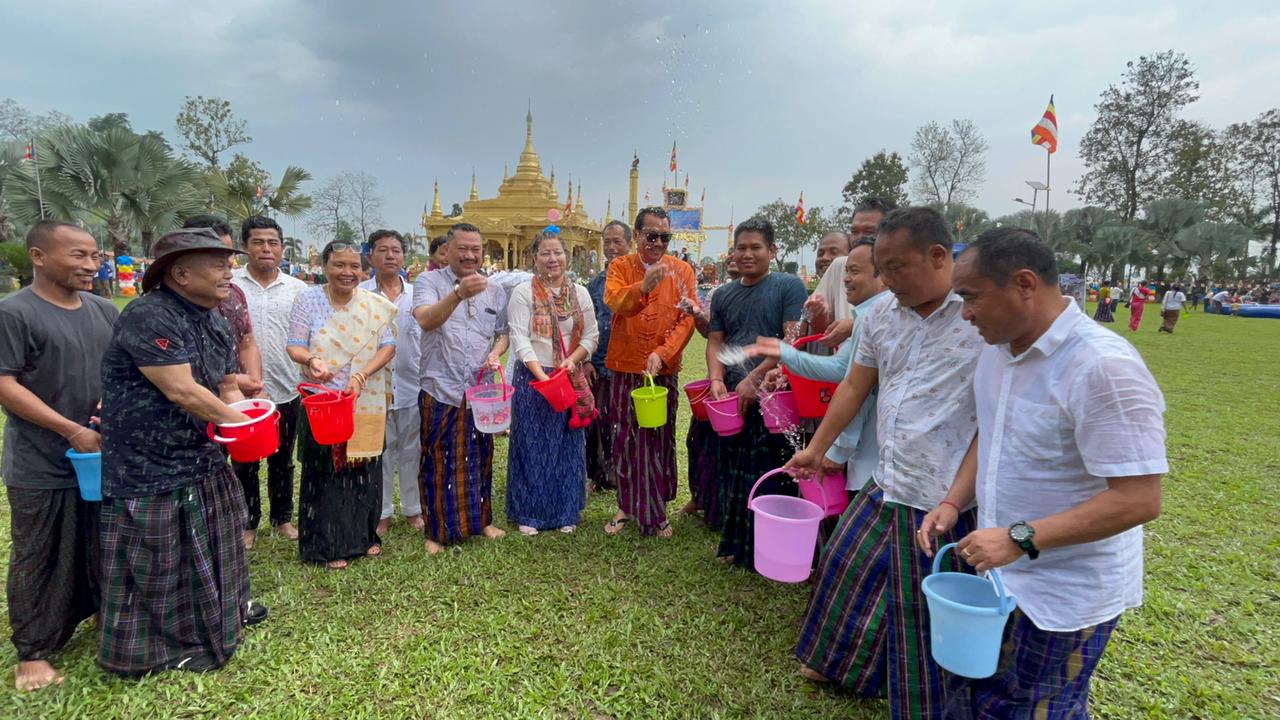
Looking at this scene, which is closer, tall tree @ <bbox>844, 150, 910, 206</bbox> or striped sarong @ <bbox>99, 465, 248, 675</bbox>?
striped sarong @ <bbox>99, 465, 248, 675</bbox>

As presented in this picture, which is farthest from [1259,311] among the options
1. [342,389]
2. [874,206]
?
[342,389]

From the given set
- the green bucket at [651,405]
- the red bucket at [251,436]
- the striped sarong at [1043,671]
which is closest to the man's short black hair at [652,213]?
the green bucket at [651,405]

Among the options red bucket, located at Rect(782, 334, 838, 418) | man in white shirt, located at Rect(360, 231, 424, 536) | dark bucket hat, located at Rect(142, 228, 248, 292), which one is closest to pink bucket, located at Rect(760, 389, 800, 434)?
red bucket, located at Rect(782, 334, 838, 418)

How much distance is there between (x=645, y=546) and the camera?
12.6 feet

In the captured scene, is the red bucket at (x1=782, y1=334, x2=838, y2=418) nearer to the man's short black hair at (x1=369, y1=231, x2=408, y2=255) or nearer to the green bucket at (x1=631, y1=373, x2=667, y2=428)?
the green bucket at (x1=631, y1=373, x2=667, y2=428)

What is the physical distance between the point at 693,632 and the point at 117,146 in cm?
1910

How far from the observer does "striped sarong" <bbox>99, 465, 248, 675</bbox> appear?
238 cm

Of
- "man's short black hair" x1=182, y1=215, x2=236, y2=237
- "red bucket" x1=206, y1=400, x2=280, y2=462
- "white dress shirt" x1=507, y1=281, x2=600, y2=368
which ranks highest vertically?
"man's short black hair" x1=182, y1=215, x2=236, y2=237

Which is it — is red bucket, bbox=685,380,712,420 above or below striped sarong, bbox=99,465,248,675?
above

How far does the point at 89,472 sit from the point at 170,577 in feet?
1.73

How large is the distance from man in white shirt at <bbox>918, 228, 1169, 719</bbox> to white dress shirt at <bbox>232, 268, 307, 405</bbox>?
12.5ft

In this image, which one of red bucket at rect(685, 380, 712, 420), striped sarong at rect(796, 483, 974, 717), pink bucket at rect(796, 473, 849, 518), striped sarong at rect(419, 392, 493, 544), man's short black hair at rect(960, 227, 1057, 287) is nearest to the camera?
man's short black hair at rect(960, 227, 1057, 287)

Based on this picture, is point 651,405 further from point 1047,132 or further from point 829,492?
point 1047,132

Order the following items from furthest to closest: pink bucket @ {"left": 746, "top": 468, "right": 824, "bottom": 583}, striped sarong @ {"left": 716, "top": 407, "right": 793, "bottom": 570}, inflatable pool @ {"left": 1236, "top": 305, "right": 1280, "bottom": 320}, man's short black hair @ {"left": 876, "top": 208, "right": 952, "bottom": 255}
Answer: inflatable pool @ {"left": 1236, "top": 305, "right": 1280, "bottom": 320}, striped sarong @ {"left": 716, "top": 407, "right": 793, "bottom": 570}, pink bucket @ {"left": 746, "top": 468, "right": 824, "bottom": 583}, man's short black hair @ {"left": 876, "top": 208, "right": 952, "bottom": 255}
